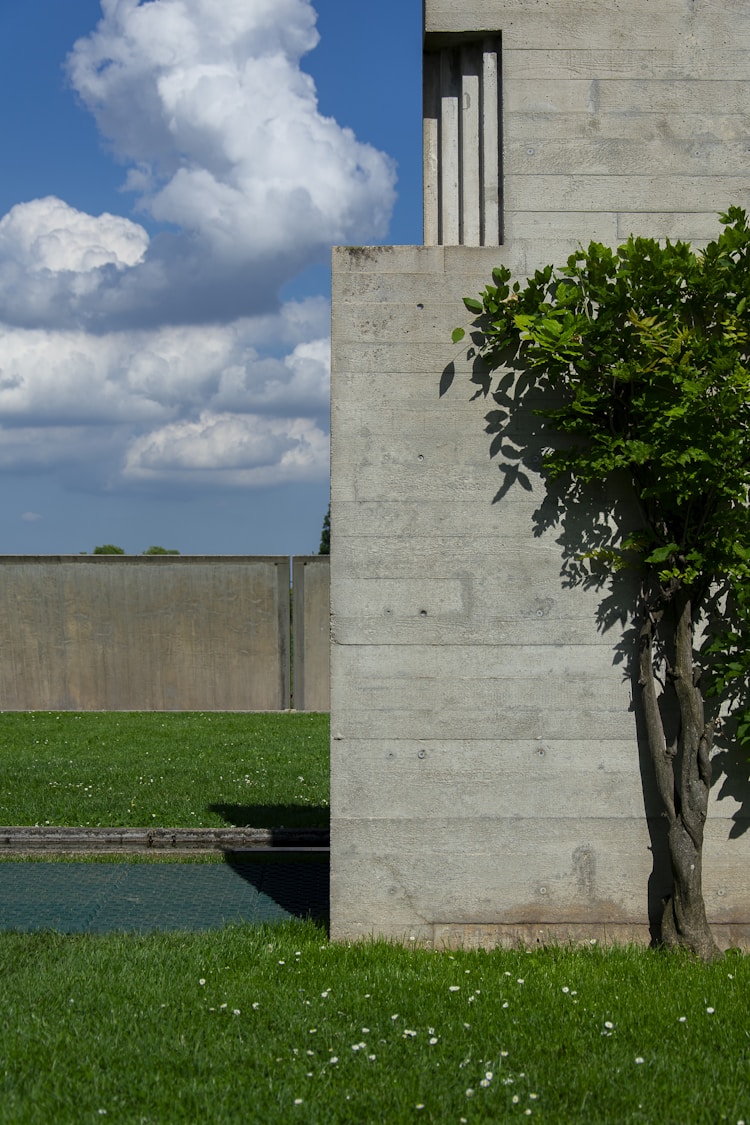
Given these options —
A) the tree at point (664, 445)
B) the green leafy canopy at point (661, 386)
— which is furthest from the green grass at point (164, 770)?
the green leafy canopy at point (661, 386)

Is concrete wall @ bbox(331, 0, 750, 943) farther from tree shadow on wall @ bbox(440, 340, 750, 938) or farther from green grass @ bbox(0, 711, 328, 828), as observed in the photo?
green grass @ bbox(0, 711, 328, 828)

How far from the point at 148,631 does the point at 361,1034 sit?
1314 centimetres

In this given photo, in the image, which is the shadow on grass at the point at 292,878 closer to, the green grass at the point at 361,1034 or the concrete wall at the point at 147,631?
the green grass at the point at 361,1034

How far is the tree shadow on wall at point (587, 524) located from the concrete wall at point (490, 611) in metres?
0.02

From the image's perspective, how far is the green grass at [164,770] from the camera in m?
8.98

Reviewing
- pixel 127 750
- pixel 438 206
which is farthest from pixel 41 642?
pixel 438 206

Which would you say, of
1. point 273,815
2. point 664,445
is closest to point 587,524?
point 664,445

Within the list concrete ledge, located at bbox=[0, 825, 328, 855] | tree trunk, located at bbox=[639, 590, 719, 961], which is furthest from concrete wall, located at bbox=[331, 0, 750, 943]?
concrete ledge, located at bbox=[0, 825, 328, 855]

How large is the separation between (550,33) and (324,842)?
5.47 meters

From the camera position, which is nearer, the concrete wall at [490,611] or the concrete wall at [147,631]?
the concrete wall at [490,611]

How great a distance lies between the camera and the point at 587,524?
18.9ft

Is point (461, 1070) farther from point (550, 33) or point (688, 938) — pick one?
point (550, 33)

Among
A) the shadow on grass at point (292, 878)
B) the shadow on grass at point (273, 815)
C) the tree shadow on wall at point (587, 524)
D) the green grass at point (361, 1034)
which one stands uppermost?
the tree shadow on wall at point (587, 524)

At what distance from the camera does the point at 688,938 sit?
5.46 metres
